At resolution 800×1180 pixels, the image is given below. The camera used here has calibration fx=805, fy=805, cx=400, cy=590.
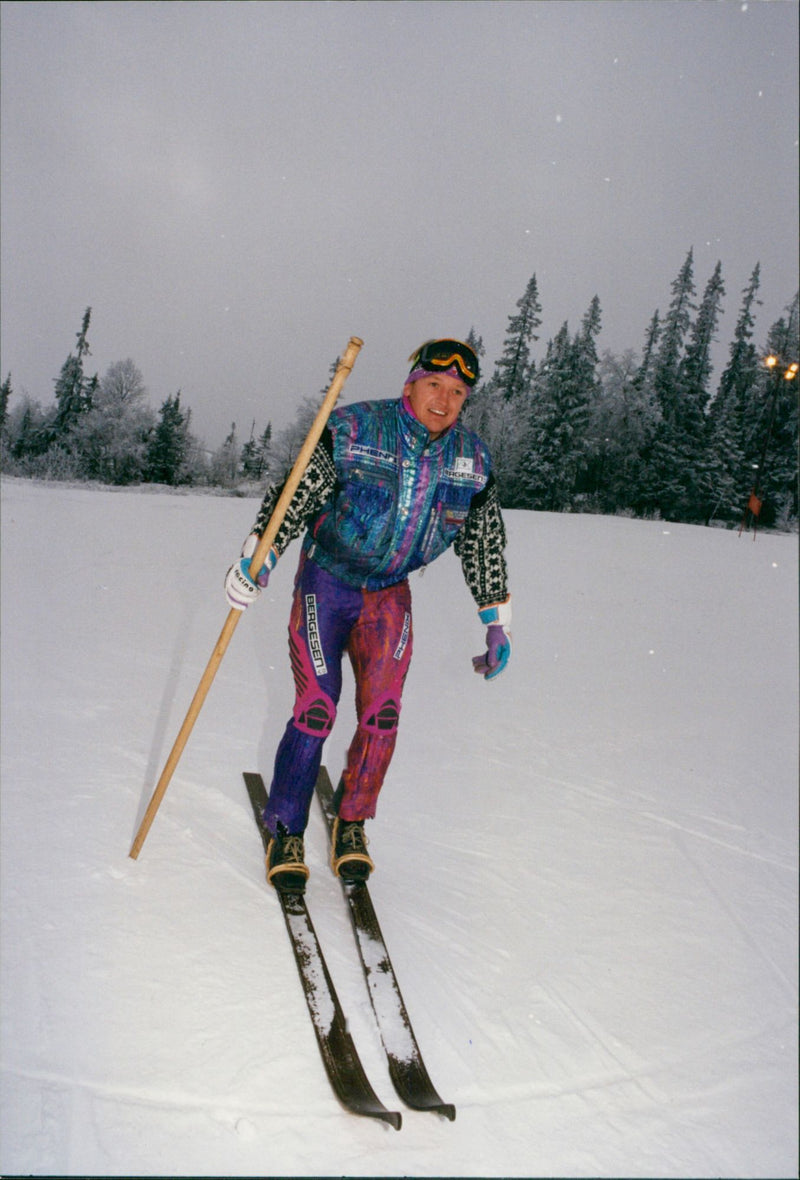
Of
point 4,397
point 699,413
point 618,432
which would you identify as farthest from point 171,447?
point 699,413

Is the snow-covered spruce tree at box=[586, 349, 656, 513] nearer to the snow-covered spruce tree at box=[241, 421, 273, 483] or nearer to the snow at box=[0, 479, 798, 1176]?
the snow-covered spruce tree at box=[241, 421, 273, 483]

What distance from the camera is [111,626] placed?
725cm

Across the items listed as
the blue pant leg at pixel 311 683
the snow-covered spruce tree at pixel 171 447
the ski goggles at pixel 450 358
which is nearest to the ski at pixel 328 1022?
the blue pant leg at pixel 311 683

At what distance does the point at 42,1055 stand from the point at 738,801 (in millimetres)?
4798

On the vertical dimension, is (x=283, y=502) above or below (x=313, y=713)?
above

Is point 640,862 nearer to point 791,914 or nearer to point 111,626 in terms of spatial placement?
point 791,914

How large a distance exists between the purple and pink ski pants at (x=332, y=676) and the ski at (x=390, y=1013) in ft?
1.32

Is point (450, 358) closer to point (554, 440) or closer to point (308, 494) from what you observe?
point (308, 494)

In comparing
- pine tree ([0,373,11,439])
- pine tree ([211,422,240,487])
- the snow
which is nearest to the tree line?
pine tree ([211,422,240,487])

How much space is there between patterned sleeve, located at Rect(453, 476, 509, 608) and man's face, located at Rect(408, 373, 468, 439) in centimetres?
39

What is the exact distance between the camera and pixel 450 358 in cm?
314

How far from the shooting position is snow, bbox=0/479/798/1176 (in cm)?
224

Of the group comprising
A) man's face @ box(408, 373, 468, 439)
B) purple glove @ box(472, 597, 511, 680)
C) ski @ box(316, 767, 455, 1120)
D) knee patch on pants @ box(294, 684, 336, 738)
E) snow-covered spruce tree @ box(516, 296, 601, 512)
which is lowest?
ski @ box(316, 767, 455, 1120)

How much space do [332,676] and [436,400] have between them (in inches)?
46.0
